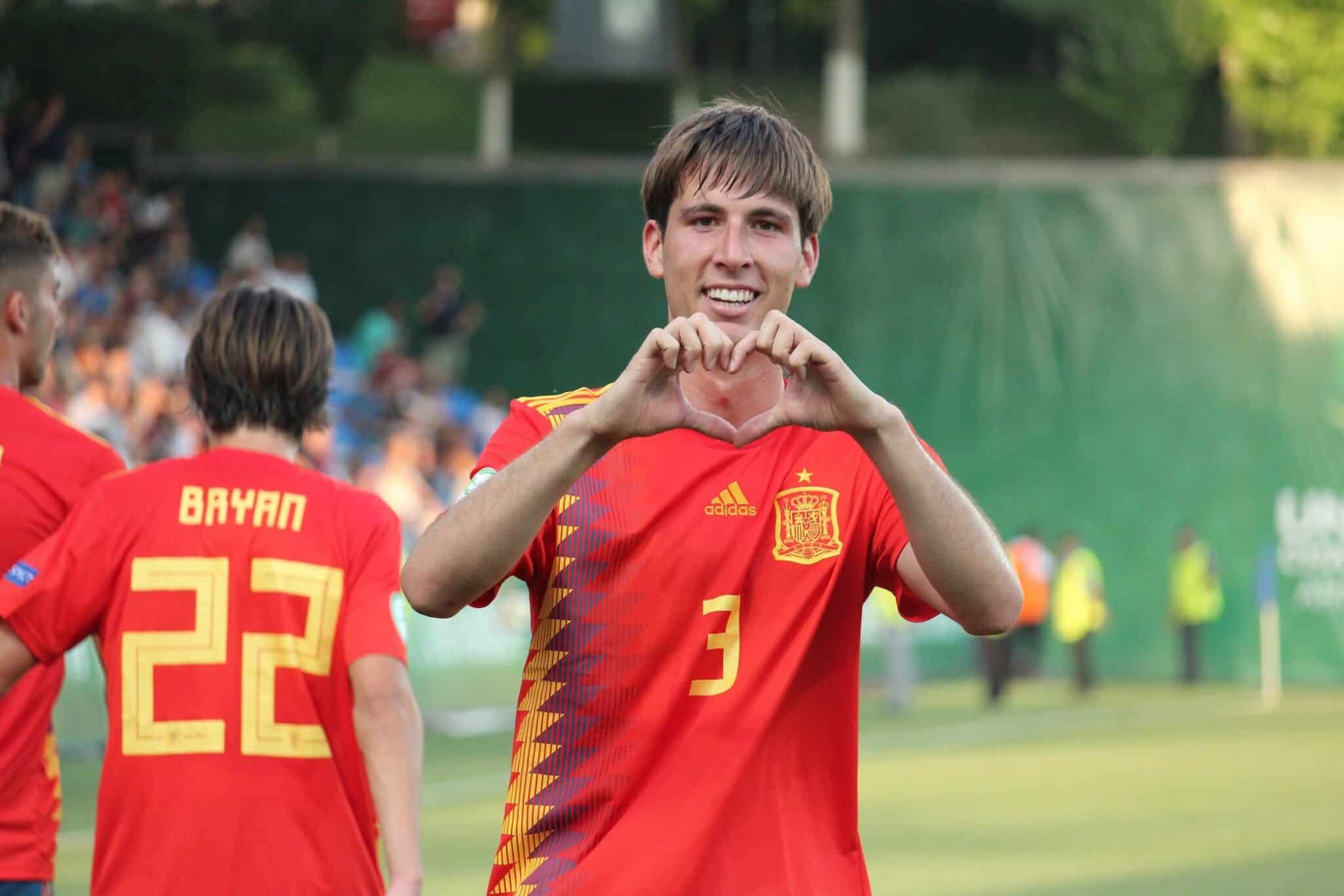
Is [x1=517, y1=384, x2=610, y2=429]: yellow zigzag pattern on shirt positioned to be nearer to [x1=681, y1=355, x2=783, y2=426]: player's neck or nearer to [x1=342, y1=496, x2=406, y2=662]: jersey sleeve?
[x1=681, y1=355, x2=783, y2=426]: player's neck

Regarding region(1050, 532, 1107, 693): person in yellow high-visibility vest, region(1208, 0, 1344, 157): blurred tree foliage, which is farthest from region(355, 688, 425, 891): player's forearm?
region(1208, 0, 1344, 157): blurred tree foliage

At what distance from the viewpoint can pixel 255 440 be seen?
→ 4.84 meters

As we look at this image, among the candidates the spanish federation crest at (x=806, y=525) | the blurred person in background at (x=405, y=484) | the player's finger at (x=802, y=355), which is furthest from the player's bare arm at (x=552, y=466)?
the blurred person in background at (x=405, y=484)

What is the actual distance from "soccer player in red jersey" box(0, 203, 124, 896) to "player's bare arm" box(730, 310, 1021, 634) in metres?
2.15

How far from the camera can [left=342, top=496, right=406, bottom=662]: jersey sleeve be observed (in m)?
4.71

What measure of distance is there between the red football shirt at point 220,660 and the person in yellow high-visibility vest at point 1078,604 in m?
23.6

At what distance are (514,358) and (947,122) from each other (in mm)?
27122

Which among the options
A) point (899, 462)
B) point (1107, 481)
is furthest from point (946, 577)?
point (1107, 481)

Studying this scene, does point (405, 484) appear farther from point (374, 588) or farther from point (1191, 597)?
point (374, 588)

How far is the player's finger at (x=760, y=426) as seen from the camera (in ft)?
11.8

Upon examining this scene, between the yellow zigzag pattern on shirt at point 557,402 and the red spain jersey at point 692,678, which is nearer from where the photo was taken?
the red spain jersey at point 692,678

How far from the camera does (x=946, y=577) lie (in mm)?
3615

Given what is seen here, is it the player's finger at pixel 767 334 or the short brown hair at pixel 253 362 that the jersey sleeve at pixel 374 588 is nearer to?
the short brown hair at pixel 253 362

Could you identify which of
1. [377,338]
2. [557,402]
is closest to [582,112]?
[377,338]
